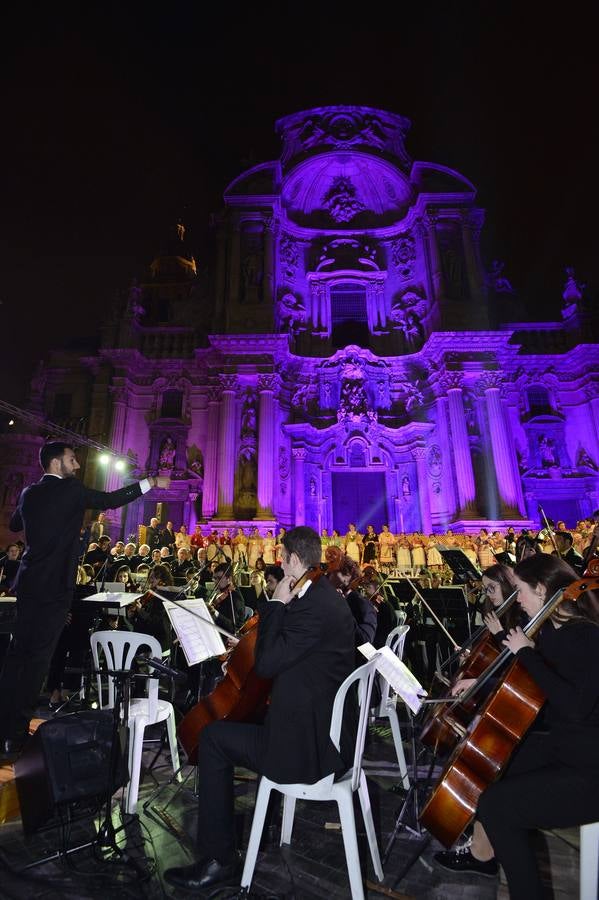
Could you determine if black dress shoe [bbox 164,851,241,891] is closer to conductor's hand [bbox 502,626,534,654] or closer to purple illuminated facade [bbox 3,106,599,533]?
conductor's hand [bbox 502,626,534,654]

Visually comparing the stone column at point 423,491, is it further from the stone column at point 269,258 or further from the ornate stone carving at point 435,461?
the stone column at point 269,258

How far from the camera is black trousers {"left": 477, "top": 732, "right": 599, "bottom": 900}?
86.1 inches

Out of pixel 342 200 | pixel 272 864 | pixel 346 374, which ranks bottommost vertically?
pixel 272 864

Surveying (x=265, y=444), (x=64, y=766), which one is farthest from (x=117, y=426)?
(x=64, y=766)

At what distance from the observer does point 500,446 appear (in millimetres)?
19953

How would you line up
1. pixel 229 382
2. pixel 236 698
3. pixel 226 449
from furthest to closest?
pixel 229 382 → pixel 226 449 → pixel 236 698

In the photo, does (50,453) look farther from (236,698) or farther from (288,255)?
(288,255)

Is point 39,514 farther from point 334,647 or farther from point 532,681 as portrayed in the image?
point 532,681

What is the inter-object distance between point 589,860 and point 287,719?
153 centimetres

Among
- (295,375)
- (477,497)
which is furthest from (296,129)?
Answer: (477,497)

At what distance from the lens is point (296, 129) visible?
86.8 feet

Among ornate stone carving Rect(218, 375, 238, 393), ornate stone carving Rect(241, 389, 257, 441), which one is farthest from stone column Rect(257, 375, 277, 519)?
ornate stone carving Rect(218, 375, 238, 393)

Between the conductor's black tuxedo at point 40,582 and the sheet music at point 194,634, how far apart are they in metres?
0.93

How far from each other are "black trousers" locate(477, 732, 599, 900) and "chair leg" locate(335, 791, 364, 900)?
27.0 inches
